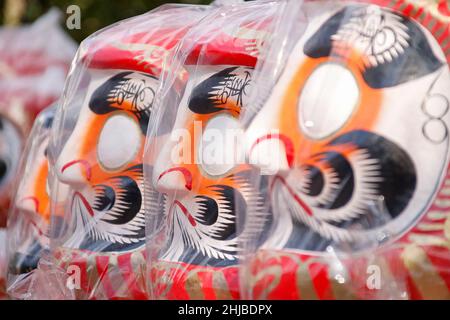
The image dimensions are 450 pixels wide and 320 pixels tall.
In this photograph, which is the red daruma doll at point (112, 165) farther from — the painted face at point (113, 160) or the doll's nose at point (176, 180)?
the doll's nose at point (176, 180)

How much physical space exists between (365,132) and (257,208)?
0.87ft

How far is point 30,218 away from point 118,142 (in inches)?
20.6

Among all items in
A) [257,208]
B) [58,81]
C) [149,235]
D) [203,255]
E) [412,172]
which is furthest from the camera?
[58,81]

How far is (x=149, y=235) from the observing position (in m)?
2.58

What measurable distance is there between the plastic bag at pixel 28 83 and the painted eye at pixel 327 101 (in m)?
1.80

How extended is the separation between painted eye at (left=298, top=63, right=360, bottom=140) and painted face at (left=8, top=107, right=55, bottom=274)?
1.12 m

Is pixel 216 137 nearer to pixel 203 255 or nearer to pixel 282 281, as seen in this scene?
pixel 203 255

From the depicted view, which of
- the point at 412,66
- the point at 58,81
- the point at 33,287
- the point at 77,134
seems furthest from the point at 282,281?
the point at 58,81

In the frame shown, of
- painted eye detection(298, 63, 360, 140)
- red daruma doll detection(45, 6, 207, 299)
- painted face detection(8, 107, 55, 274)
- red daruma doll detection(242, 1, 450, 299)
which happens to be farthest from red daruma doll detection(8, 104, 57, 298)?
painted eye detection(298, 63, 360, 140)

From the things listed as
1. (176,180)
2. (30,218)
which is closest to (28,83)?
(30,218)

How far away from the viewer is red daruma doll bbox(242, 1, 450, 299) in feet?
6.79

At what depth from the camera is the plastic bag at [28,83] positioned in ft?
12.4

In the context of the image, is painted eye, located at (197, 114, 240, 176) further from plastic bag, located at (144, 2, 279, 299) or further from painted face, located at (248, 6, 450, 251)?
painted face, located at (248, 6, 450, 251)

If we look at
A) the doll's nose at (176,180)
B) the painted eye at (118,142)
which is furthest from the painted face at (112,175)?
the doll's nose at (176,180)
